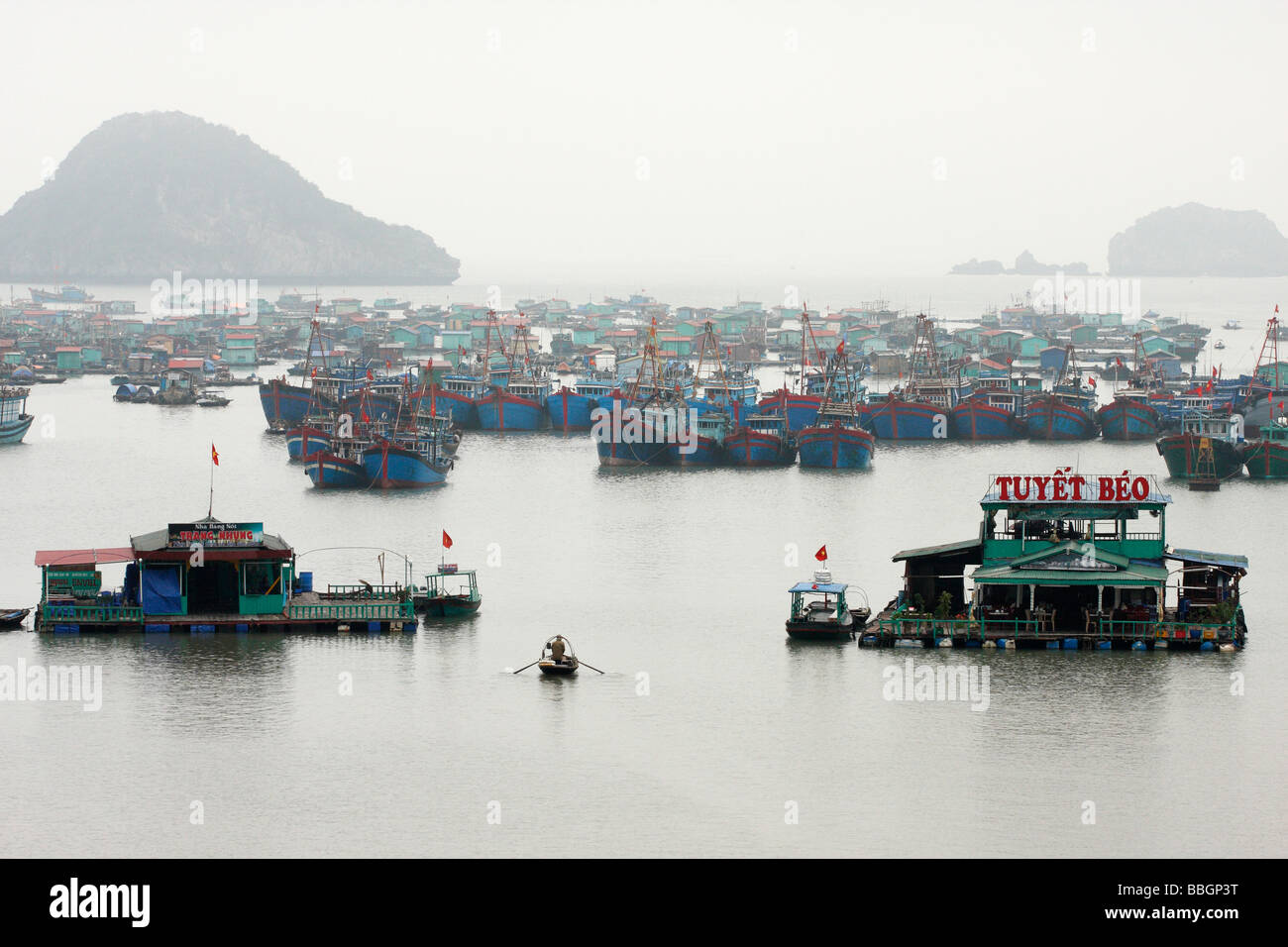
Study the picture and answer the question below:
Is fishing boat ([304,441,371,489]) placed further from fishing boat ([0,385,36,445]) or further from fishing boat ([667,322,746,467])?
fishing boat ([0,385,36,445])

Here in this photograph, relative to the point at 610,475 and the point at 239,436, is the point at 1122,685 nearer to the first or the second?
the point at 610,475

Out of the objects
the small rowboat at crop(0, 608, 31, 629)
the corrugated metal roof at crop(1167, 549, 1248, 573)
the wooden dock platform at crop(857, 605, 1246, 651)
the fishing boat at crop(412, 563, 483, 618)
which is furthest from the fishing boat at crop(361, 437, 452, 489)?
the corrugated metal roof at crop(1167, 549, 1248, 573)

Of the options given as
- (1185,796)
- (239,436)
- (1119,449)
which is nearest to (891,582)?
(1185,796)

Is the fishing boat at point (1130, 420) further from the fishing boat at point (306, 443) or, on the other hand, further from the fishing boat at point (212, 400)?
the fishing boat at point (212, 400)

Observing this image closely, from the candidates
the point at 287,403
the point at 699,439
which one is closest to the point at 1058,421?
the point at 699,439

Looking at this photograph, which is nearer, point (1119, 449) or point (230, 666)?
point (230, 666)
